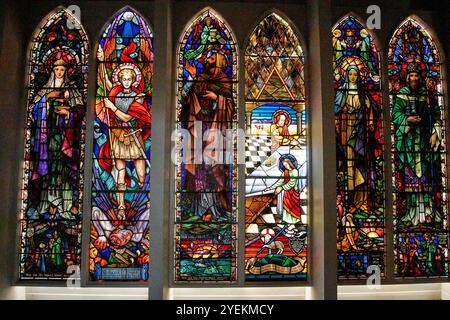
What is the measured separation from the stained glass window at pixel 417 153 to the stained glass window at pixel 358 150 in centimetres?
22

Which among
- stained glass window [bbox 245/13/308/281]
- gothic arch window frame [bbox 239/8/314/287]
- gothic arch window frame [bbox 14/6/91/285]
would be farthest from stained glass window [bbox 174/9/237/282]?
gothic arch window frame [bbox 14/6/91/285]

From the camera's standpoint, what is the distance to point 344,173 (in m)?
6.09

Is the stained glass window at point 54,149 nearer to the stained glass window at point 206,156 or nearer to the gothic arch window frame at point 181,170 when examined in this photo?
the gothic arch window frame at point 181,170

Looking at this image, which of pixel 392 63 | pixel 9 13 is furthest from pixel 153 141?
pixel 392 63

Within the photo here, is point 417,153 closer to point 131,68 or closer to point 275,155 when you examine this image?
point 275,155

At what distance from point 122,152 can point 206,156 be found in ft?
3.50

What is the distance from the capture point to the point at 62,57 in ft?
20.3

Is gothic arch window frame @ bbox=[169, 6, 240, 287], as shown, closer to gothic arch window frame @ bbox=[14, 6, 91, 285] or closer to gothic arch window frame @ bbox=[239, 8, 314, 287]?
gothic arch window frame @ bbox=[239, 8, 314, 287]

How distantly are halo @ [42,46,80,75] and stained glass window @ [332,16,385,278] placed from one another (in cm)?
343

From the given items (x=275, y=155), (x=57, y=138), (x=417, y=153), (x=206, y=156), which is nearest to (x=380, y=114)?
(x=417, y=153)

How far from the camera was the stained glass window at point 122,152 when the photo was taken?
19.2 feet

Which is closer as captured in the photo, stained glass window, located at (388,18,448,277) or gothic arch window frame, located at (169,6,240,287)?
gothic arch window frame, located at (169,6,240,287)

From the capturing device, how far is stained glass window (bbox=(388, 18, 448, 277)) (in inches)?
237

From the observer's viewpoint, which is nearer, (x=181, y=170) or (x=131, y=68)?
(x=181, y=170)
